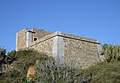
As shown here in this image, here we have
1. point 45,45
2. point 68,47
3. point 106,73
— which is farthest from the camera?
point 45,45

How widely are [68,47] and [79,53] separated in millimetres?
1115

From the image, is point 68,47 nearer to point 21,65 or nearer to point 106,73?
point 21,65

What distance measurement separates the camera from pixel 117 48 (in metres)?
21.0

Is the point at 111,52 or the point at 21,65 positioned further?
the point at 111,52

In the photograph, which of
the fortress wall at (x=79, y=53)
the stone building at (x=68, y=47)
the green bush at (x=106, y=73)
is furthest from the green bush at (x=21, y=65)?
the green bush at (x=106, y=73)

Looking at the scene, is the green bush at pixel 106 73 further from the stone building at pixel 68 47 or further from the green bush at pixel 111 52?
the green bush at pixel 111 52

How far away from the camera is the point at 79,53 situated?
21344 mm

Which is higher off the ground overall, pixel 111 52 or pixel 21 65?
pixel 111 52

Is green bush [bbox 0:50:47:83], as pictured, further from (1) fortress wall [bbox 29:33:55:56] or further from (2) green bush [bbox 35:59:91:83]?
(2) green bush [bbox 35:59:91:83]

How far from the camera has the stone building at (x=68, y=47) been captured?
20.4m

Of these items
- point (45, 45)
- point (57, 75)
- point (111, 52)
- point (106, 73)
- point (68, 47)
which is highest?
point (45, 45)

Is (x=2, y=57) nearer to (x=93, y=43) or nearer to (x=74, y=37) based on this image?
(x=74, y=37)

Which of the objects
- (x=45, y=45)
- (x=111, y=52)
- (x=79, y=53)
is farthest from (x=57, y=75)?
(x=111, y=52)

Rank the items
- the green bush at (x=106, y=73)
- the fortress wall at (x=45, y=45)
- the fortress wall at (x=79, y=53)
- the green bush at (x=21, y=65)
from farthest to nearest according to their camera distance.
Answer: the fortress wall at (x=45, y=45), the fortress wall at (x=79, y=53), the green bush at (x=21, y=65), the green bush at (x=106, y=73)
